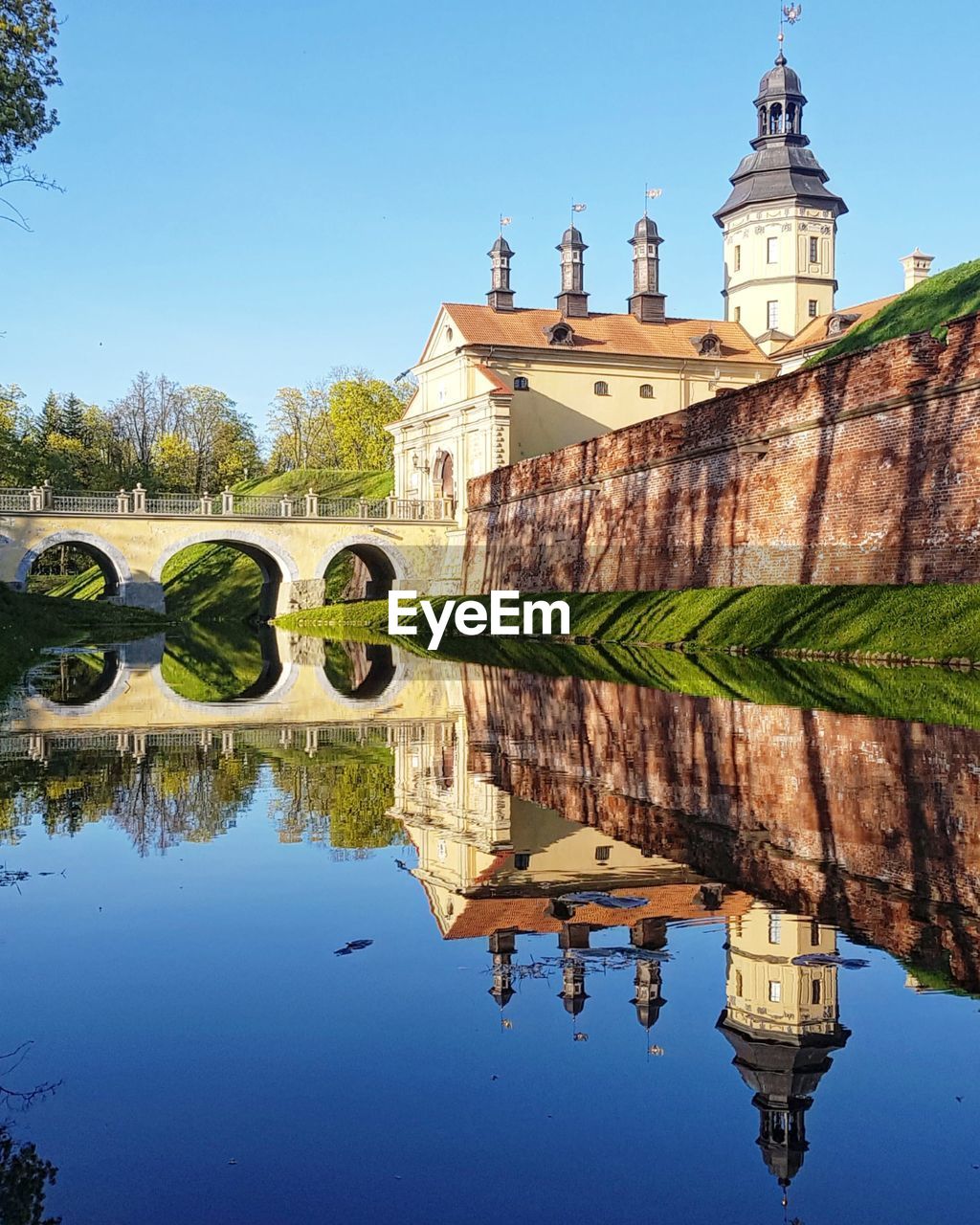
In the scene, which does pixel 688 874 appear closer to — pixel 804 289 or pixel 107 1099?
pixel 107 1099

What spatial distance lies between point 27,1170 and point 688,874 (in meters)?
3.47

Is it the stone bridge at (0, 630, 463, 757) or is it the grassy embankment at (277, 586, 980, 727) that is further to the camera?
the grassy embankment at (277, 586, 980, 727)

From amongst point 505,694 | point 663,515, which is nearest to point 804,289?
point 663,515

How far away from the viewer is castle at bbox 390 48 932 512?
59.3 meters

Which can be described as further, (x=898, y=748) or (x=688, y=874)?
(x=898, y=748)

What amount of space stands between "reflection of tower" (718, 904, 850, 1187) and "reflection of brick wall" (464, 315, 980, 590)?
52.6ft

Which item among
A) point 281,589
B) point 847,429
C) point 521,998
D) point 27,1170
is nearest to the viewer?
point 27,1170

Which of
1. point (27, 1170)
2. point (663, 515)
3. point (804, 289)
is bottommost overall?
point (27, 1170)

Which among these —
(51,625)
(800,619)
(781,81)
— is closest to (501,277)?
(781,81)

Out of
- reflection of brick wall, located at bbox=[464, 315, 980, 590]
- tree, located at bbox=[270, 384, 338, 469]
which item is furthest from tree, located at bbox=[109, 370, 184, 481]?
reflection of brick wall, located at bbox=[464, 315, 980, 590]

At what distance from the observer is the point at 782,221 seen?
63812 millimetres

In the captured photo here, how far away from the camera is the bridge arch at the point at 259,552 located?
54125mm

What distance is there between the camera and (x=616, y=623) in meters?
30.4

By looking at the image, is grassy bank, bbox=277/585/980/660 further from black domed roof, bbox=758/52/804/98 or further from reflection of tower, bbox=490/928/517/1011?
black domed roof, bbox=758/52/804/98
